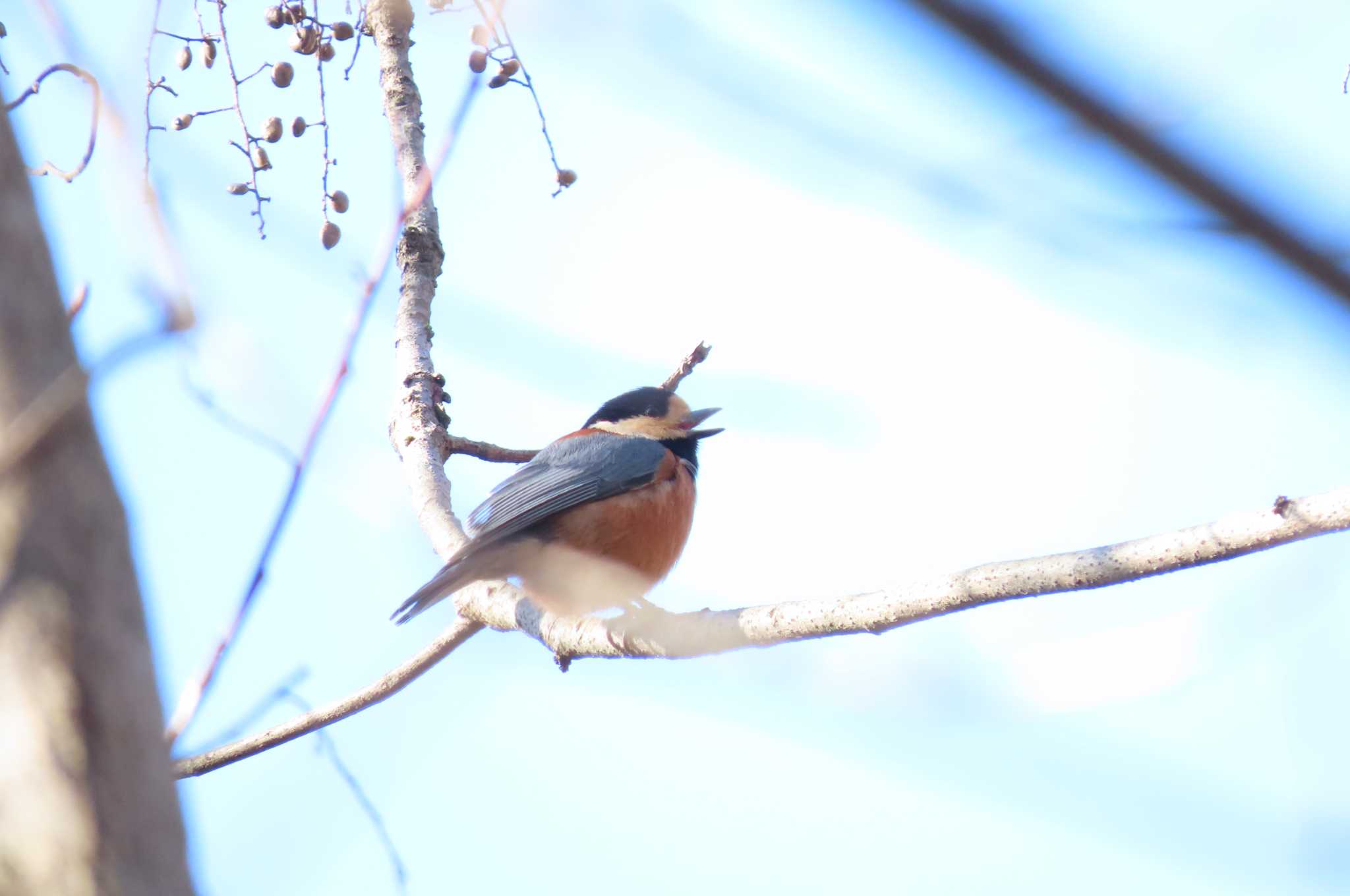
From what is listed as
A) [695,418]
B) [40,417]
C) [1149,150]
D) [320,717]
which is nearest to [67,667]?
[40,417]

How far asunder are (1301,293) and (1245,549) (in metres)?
2.07

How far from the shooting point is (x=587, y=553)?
5.55 metres

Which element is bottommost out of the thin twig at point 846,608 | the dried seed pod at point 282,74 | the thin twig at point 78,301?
the thin twig at point 78,301

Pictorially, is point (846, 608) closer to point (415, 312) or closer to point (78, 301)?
point (78, 301)

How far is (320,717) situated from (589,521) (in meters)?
1.78

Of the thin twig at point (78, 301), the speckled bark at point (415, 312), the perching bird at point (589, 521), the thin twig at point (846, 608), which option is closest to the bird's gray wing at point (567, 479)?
the perching bird at point (589, 521)

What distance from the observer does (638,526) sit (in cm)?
574

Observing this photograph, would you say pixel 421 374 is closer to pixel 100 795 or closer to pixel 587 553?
pixel 587 553

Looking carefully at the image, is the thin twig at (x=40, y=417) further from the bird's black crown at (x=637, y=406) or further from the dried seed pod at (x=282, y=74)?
the bird's black crown at (x=637, y=406)

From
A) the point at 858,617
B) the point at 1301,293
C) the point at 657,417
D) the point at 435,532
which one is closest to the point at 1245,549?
the point at 858,617

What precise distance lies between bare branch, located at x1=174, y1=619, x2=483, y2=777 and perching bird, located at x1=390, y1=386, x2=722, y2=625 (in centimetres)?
27

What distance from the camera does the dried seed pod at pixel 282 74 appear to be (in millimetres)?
4945

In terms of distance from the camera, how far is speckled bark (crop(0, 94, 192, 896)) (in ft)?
4.25

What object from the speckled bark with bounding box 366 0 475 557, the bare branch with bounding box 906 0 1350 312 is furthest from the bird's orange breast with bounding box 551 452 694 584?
the bare branch with bounding box 906 0 1350 312
